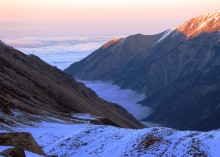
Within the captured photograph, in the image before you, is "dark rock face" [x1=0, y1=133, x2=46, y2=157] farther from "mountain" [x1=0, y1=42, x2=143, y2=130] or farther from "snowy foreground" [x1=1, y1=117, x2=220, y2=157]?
"mountain" [x1=0, y1=42, x2=143, y2=130]

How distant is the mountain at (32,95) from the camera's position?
208ft

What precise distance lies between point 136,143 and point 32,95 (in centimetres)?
5805

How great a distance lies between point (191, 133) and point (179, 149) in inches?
137

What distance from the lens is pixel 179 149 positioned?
Answer: 34500mm

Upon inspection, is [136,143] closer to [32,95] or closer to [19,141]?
[19,141]

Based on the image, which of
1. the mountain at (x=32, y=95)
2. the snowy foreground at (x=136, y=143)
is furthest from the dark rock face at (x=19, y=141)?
the mountain at (x=32, y=95)

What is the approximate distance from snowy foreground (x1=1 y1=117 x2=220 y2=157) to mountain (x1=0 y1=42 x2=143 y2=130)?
9653 mm

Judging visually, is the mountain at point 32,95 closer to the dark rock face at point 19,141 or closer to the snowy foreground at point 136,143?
the snowy foreground at point 136,143

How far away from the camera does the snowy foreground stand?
3425 centimetres

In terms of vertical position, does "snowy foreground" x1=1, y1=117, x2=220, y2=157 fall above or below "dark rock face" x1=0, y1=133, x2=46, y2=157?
below

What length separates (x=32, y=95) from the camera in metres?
92.5

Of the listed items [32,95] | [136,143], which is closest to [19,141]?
[136,143]

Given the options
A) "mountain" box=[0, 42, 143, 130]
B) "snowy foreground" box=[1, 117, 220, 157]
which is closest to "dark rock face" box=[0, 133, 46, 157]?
"snowy foreground" box=[1, 117, 220, 157]

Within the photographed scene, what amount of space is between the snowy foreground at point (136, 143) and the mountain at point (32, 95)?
9.65m
